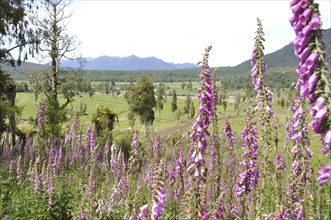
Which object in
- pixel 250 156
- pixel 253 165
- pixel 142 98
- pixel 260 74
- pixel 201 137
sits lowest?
pixel 142 98

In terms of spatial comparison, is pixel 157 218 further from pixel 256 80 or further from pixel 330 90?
pixel 330 90

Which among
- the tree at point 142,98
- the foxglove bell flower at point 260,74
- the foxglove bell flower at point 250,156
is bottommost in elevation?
the tree at point 142,98

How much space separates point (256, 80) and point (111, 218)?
4407mm

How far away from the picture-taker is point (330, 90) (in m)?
Result: 1.65

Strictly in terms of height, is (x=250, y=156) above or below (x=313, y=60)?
below

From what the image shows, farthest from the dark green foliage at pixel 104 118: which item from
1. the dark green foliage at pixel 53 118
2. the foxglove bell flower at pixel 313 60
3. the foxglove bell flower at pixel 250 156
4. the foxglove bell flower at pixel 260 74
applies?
the foxglove bell flower at pixel 313 60

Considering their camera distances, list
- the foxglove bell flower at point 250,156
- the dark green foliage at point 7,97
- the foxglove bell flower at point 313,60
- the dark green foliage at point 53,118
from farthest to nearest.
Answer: the dark green foliage at point 53,118 → the dark green foliage at point 7,97 → the foxglove bell flower at point 250,156 → the foxglove bell flower at point 313,60

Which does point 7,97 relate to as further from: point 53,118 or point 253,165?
point 253,165

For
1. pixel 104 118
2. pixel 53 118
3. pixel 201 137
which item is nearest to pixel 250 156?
pixel 201 137

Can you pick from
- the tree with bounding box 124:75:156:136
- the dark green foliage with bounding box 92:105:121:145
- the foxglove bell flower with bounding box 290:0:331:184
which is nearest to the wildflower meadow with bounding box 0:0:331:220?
the foxglove bell flower with bounding box 290:0:331:184

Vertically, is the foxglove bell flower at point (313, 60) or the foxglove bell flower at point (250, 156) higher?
the foxglove bell flower at point (313, 60)

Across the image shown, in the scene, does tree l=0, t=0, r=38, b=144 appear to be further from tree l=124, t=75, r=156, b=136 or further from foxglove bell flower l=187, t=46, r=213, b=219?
tree l=124, t=75, r=156, b=136

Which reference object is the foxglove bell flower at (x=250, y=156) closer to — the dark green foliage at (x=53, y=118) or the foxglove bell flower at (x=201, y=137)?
the foxglove bell flower at (x=201, y=137)

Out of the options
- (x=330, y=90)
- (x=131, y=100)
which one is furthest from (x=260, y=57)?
(x=131, y=100)
